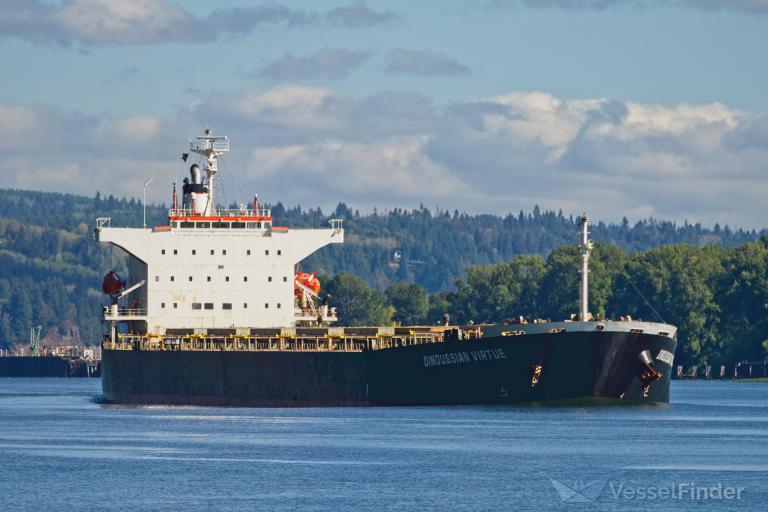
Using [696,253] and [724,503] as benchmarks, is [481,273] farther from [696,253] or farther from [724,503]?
[724,503]

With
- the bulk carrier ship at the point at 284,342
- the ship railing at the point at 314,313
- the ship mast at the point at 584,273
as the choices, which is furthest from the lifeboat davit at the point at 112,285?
the ship mast at the point at 584,273

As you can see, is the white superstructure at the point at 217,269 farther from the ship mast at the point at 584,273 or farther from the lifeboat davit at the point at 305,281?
the ship mast at the point at 584,273

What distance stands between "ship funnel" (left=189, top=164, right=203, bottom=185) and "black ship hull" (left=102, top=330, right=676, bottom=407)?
944 cm

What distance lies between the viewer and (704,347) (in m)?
152

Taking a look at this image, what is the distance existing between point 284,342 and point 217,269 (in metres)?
6.84

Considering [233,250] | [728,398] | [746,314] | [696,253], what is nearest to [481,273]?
[696,253]

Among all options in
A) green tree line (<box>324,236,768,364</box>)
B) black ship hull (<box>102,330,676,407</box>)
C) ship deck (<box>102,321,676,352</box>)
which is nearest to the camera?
black ship hull (<box>102,330,676,407</box>)

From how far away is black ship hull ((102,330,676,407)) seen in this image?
6956 centimetres

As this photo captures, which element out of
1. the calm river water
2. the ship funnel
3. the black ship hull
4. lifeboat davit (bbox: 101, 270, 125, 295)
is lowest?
the calm river water

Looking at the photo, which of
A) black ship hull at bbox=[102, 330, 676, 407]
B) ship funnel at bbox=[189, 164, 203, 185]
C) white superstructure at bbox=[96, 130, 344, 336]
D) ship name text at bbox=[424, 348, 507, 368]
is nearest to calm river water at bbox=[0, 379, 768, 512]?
black ship hull at bbox=[102, 330, 676, 407]

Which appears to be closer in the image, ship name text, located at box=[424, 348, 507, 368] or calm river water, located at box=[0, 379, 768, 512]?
calm river water, located at box=[0, 379, 768, 512]

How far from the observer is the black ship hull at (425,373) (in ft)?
228

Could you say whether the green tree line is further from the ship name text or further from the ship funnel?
the ship name text

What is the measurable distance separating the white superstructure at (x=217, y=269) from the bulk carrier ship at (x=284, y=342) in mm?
49
